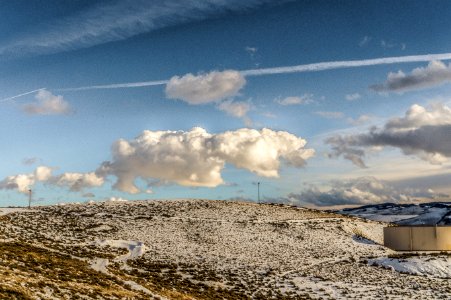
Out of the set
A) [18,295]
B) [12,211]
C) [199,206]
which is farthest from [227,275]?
[12,211]

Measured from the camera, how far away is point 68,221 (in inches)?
2616

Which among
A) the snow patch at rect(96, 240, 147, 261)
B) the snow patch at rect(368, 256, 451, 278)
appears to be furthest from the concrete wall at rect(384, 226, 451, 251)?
the snow patch at rect(96, 240, 147, 261)

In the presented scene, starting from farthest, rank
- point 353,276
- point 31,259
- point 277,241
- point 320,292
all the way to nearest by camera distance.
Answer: point 277,241 → point 353,276 → point 320,292 → point 31,259

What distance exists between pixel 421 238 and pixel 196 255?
120ft

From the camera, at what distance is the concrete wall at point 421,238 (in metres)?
65.1

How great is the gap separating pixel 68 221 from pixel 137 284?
38433 millimetres

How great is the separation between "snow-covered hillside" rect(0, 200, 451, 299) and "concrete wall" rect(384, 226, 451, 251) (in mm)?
3295

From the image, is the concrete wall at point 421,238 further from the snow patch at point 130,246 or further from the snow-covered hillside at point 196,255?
the snow patch at point 130,246

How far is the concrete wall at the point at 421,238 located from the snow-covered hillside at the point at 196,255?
3.30 meters

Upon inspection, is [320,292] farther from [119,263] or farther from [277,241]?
[277,241]

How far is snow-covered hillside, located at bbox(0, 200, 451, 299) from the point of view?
30.8m

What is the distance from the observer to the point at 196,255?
175ft

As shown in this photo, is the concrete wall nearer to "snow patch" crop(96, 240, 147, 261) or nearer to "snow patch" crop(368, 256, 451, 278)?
"snow patch" crop(368, 256, 451, 278)

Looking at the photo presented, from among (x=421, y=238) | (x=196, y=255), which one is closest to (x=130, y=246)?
(x=196, y=255)
